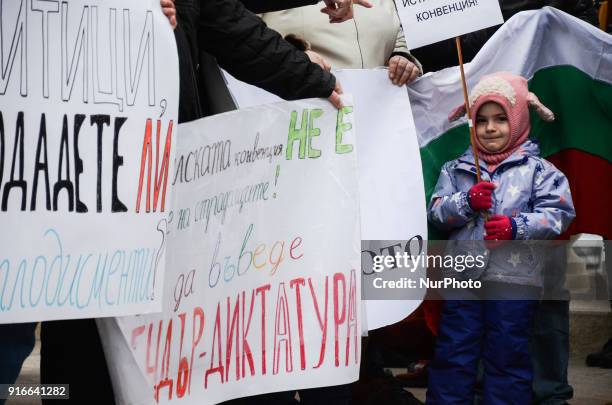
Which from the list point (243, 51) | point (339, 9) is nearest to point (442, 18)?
point (339, 9)

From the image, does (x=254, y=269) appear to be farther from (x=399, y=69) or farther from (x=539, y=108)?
(x=539, y=108)

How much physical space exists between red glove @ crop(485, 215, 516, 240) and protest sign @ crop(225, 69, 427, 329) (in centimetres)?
37

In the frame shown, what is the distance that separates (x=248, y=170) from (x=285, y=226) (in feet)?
0.79

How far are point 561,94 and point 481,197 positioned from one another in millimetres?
850

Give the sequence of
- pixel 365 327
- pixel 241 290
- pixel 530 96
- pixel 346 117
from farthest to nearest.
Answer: pixel 530 96 < pixel 365 327 < pixel 346 117 < pixel 241 290

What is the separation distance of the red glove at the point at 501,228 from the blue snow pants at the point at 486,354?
0.29 m

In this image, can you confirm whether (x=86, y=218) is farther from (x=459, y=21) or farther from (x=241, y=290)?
(x=459, y=21)

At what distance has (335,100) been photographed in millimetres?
4195

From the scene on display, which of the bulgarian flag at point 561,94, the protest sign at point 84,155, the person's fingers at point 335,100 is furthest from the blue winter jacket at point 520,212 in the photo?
the protest sign at point 84,155

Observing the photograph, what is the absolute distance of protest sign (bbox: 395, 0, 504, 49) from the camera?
4.80 meters

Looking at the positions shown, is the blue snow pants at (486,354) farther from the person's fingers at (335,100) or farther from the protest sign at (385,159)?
the person's fingers at (335,100)

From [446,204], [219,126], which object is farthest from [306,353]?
[446,204]

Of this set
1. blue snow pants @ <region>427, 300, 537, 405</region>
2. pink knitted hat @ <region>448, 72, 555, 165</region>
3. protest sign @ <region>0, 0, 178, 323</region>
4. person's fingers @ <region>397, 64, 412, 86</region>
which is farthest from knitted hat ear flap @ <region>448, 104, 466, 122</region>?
protest sign @ <region>0, 0, 178, 323</region>

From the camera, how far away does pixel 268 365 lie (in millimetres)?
3857
